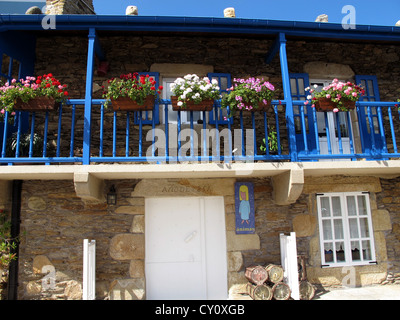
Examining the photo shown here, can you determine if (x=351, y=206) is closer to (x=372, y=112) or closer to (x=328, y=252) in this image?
(x=328, y=252)

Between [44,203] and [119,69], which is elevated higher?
[119,69]

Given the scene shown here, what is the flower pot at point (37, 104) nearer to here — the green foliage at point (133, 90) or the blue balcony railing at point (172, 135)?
the blue balcony railing at point (172, 135)

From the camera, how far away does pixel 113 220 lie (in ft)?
17.5

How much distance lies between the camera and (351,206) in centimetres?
577

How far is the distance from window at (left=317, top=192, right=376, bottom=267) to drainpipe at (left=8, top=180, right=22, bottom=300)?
200 inches

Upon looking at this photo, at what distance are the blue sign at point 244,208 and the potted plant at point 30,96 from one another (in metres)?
3.19

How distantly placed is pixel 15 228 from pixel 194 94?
363 centimetres

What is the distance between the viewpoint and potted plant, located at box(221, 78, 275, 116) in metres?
4.71

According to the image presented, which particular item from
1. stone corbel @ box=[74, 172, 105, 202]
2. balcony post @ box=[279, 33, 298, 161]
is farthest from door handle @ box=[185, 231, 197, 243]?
balcony post @ box=[279, 33, 298, 161]

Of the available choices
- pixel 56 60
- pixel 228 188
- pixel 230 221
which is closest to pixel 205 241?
pixel 230 221

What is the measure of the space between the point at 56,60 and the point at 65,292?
4030 mm
